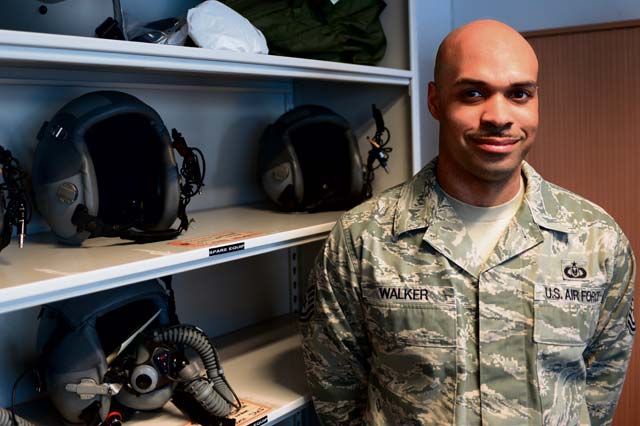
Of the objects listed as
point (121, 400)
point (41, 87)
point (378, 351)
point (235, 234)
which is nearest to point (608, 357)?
point (378, 351)

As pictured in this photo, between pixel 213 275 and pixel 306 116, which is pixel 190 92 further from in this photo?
pixel 213 275

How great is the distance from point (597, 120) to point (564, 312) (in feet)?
3.67

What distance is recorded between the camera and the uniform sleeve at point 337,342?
5.35 feet

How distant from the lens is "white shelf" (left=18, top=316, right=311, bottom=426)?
1.61 m

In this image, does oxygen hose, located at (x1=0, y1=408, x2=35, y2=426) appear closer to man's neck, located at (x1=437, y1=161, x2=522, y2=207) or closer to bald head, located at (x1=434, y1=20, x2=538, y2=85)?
man's neck, located at (x1=437, y1=161, x2=522, y2=207)

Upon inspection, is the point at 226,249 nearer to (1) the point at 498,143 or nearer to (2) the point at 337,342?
(2) the point at 337,342

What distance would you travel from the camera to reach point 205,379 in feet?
5.22

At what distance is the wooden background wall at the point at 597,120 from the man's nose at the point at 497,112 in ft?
3.47

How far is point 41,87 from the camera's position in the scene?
5.53 feet

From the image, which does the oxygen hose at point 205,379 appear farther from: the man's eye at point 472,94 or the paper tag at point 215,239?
the man's eye at point 472,94

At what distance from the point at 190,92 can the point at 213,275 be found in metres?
0.60

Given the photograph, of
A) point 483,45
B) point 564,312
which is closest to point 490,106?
point 483,45

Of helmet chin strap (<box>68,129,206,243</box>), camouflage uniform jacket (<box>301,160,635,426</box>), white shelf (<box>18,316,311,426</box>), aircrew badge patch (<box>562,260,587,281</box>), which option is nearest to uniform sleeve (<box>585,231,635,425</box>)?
camouflage uniform jacket (<box>301,160,635,426</box>)

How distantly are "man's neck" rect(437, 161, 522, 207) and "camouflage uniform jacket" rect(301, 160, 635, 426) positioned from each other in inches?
1.6
